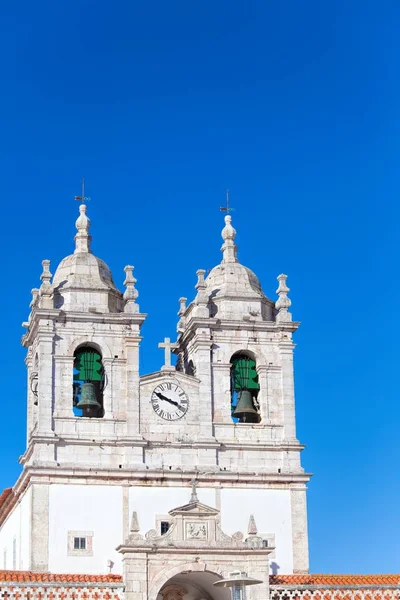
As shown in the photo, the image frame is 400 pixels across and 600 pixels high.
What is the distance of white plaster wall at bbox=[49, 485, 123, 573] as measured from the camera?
43250 millimetres

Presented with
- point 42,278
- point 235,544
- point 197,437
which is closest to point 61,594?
point 235,544

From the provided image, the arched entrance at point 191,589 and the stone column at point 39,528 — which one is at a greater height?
the stone column at point 39,528

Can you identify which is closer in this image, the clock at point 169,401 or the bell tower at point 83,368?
the bell tower at point 83,368

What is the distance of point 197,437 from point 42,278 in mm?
7514

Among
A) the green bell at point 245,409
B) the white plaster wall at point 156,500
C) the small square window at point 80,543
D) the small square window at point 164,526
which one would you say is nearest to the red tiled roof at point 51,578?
the small square window at point 80,543

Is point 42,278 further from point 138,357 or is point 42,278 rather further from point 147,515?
point 147,515

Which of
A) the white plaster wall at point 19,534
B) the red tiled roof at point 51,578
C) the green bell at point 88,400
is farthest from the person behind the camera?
the green bell at point 88,400

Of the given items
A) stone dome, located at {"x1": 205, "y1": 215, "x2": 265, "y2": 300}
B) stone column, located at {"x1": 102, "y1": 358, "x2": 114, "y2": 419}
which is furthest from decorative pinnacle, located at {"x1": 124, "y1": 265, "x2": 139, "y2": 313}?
stone dome, located at {"x1": 205, "y1": 215, "x2": 265, "y2": 300}

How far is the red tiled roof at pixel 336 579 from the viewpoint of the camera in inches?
1676

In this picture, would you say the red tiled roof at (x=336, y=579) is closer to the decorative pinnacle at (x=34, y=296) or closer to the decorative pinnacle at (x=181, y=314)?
the decorative pinnacle at (x=181, y=314)

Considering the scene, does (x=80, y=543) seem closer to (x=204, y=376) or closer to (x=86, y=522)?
(x=86, y=522)

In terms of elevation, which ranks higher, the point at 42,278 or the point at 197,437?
the point at 42,278

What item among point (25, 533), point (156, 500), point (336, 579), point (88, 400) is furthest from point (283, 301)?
point (25, 533)

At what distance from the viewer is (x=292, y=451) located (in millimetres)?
46250
